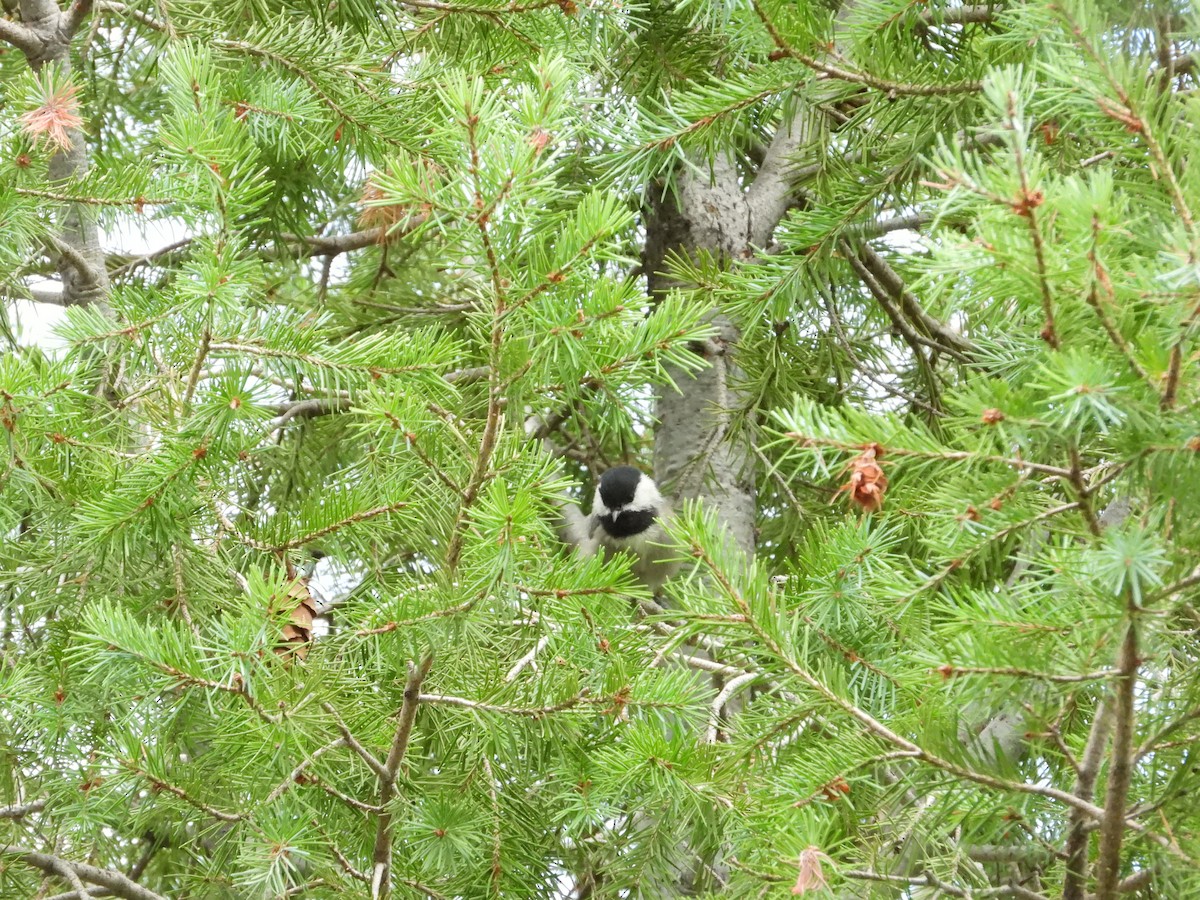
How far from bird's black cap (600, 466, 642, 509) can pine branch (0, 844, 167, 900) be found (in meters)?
2.07

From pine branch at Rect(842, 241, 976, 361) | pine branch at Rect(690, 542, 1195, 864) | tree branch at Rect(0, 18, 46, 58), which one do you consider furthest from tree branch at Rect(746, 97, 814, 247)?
pine branch at Rect(690, 542, 1195, 864)

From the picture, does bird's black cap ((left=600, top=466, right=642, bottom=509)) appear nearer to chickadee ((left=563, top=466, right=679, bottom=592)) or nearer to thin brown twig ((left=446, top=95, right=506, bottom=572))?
chickadee ((left=563, top=466, right=679, bottom=592))

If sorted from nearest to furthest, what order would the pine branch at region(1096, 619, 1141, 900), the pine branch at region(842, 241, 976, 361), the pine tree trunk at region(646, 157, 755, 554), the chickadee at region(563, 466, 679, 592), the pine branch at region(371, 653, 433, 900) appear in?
the pine branch at region(1096, 619, 1141, 900)
the pine branch at region(371, 653, 433, 900)
the pine tree trunk at region(646, 157, 755, 554)
the pine branch at region(842, 241, 976, 361)
the chickadee at region(563, 466, 679, 592)

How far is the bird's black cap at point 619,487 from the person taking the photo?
4.25m

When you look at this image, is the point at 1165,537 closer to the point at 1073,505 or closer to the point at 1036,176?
the point at 1073,505

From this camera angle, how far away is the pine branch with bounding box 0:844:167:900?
2.42 meters

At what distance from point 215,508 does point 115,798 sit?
20.7 inches

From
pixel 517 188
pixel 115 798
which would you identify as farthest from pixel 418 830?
pixel 517 188

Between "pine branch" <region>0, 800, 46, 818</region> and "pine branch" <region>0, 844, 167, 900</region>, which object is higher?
"pine branch" <region>0, 800, 46, 818</region>

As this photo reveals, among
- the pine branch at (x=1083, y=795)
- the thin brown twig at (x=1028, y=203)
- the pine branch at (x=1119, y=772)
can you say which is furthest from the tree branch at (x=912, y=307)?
the thin brown twig at (x=1028, y=203)

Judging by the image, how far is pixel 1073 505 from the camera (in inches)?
56.2

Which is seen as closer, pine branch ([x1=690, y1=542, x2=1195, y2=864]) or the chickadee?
pine branch ([x1=690, y1=542, x2=1195, y2=864])

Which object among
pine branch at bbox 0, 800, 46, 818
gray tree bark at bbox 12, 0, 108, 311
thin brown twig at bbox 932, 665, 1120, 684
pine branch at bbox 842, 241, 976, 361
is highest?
pine branch at bbox 842, 241, 976, 361

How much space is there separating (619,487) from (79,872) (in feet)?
7.37
